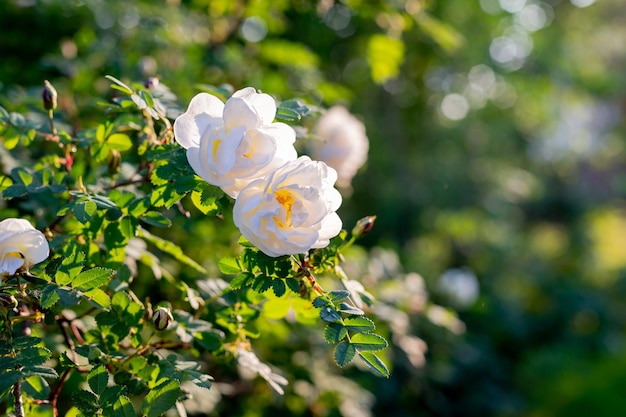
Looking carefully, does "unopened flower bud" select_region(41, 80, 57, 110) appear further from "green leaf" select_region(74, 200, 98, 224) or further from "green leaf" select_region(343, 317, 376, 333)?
"green leaf" select_region(343, 317, 376, 333)

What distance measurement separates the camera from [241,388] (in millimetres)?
1930

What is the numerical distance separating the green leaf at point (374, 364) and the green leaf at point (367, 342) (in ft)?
0.04

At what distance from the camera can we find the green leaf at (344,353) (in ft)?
→ 3.01

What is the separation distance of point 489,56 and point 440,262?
1392 millimetres

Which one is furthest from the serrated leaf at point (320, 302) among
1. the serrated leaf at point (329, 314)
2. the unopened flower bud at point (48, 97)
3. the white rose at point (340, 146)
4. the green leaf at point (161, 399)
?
the white rose at point (340, 146)

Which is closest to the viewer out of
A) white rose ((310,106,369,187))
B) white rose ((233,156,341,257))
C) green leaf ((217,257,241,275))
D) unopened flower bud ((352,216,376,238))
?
white rose ((233,156,341,257))

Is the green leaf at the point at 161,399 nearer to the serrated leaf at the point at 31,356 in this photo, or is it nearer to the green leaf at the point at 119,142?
the serrated leaf at the point at 31,356

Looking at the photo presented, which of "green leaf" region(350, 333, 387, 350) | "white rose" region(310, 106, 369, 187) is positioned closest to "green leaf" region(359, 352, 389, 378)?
"green leaf" region(350, 333, 387, 350)

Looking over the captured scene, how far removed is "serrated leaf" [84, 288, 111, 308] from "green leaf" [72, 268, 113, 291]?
12 millimetres

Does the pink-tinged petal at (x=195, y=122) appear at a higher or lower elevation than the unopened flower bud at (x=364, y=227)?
higher

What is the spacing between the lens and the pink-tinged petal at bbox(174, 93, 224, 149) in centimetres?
91

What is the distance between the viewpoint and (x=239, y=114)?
0.90 meters

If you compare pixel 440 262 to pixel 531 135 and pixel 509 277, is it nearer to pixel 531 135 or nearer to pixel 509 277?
pixel 509 277

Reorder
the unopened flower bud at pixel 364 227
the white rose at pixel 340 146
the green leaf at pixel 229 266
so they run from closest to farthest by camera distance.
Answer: the green leaf at pixel 229 266, the unopened flower bud at pixel 364 227, the white rose at pixel 340 146
